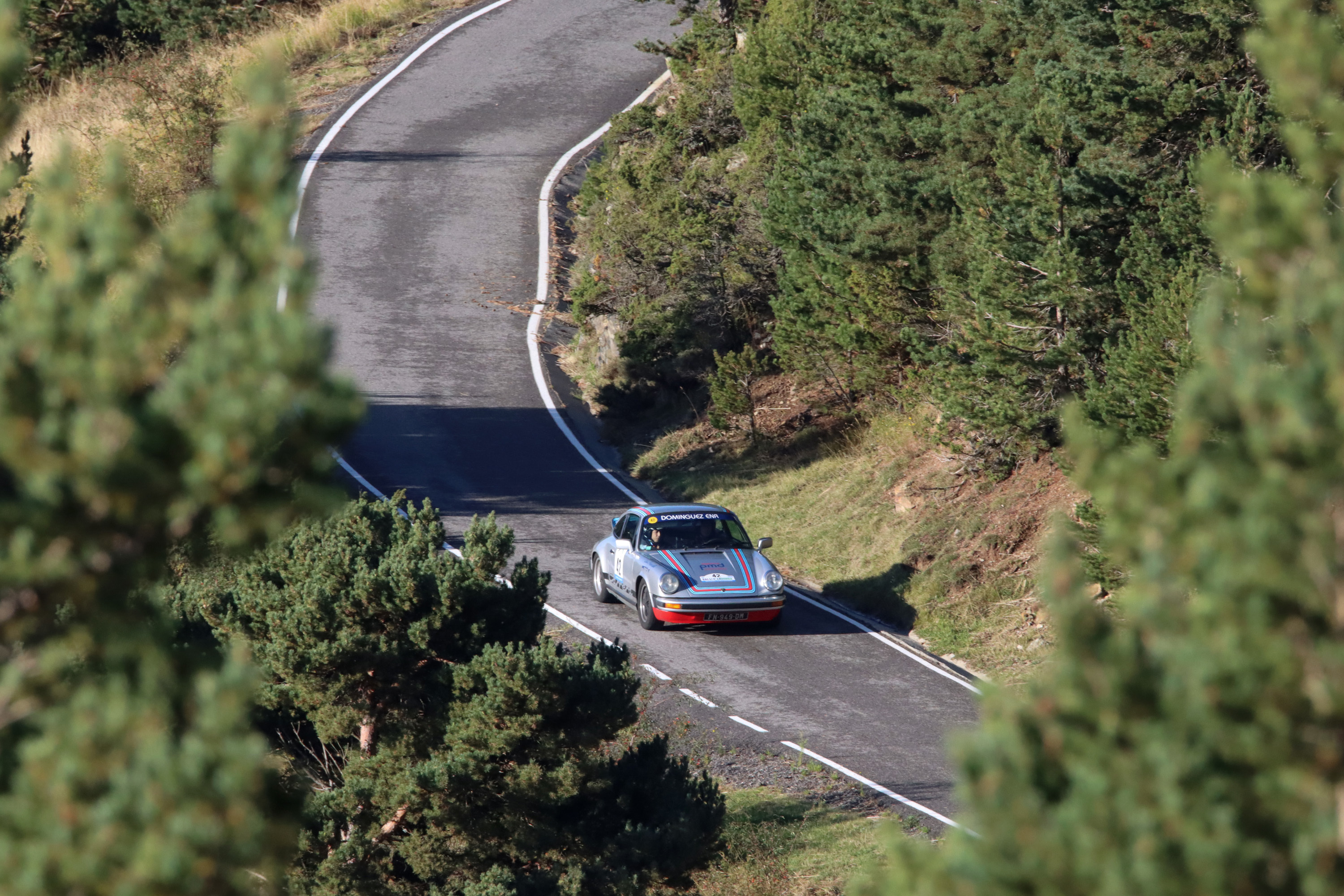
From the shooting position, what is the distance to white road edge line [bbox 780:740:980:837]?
1384 centimetres

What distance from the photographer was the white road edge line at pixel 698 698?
17.2 m

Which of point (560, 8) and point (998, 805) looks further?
point (560, 8)

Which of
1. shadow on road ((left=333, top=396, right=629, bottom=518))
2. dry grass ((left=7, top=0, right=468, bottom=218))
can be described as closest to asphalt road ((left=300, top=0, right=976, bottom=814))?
shadow on road ((left=333, top=396, right=629, bottom=518))

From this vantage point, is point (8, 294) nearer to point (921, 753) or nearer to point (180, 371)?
point (180, 371)

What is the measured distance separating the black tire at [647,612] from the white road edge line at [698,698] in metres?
1.98

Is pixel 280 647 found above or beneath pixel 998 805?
beneath

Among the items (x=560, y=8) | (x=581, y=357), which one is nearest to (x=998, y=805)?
(x=581, y=357)

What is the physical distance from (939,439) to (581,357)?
13.5 metres

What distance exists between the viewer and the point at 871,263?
2352cm

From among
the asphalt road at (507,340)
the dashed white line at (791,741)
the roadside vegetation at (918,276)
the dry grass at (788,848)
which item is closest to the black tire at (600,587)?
the asphalt road at (507,340)

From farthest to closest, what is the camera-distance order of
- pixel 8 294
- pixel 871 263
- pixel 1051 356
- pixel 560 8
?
1. pixel 560 8
2. pixel 871 263
3. pixel 1051 356
4. pixel 8 294

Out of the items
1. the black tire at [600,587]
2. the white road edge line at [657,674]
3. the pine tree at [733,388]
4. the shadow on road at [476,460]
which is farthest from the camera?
the pine tree at [733,388]

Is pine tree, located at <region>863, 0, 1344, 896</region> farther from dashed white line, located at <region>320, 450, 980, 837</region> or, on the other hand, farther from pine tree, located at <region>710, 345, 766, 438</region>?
pine tree, located at <region>710, 345, 766, 438</region>

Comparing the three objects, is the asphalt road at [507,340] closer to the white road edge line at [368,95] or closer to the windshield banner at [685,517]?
the white road edge line at [368,95]
